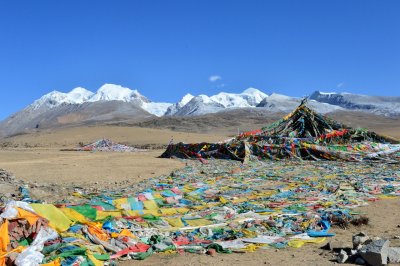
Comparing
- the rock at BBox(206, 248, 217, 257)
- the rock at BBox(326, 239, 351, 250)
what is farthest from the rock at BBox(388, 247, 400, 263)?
the rock at BBox(206, 248, 217, 257)

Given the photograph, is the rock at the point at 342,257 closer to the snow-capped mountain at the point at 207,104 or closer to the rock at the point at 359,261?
the rock at the point at 359,261

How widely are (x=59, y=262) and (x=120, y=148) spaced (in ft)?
94.8

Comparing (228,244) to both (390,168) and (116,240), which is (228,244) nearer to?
(116,240)

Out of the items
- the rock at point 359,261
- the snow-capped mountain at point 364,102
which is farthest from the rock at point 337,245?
the snow-capped mountain at point 364,102

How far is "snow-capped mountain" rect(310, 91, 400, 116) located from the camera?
130625 mm

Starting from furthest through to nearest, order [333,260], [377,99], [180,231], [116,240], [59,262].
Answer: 1. [377,99]
2. [180,231]
3. [116,240]
4. [333,260]
5. [59,262]

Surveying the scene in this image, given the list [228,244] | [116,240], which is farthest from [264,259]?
[116,240]

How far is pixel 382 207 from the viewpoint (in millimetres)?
10039

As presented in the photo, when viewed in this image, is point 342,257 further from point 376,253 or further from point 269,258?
point 269,258

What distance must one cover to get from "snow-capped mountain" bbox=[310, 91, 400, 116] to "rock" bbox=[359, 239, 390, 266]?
12628cm

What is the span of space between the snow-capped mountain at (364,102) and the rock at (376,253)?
414ft

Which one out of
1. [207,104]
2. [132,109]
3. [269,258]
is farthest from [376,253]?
[207,104]

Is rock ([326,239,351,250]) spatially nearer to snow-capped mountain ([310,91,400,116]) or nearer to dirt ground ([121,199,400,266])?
dirt ground ([121,199,400,266])

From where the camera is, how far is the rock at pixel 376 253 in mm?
5742
